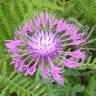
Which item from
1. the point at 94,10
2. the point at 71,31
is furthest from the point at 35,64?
Answer: the point at 94,10

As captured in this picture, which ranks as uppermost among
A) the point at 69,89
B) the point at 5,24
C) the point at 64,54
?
the point at 5,24

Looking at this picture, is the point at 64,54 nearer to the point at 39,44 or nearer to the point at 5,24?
the point at 39,44

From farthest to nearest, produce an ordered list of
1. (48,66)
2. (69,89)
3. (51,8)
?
(51,8), (69,89), (48,66)

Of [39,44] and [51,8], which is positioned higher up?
[51,8]
